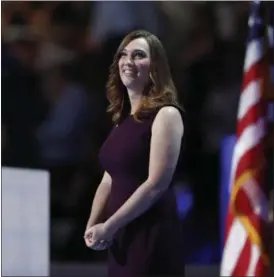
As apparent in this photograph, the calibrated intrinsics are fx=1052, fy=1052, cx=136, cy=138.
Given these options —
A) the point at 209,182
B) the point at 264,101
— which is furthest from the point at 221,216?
the point at 264,101

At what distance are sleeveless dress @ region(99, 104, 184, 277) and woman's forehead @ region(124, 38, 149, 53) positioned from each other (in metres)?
0.26

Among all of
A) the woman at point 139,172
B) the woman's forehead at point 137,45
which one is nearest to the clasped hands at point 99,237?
the woman at point 139,172

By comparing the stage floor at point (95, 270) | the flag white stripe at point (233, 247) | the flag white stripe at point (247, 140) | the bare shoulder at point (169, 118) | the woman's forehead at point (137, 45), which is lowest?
the stage floor at point (95, 270)

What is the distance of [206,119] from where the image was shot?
407 centimetres

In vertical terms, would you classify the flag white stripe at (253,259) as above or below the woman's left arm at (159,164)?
below

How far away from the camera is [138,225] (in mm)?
4074

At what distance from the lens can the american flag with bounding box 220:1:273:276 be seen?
4059mm

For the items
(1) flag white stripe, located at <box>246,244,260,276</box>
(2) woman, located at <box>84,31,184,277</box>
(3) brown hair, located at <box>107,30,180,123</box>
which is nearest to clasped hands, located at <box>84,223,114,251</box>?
(2) woman, located at <box>84,31,184,277</box>

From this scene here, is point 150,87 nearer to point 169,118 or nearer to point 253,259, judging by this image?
point 169,118

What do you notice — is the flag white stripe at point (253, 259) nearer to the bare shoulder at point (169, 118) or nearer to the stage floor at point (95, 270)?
the stage floor at point (95, 270)

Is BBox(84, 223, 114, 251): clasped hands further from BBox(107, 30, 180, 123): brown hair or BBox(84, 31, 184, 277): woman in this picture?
BBox(107, 30, 180, 123): brown hair

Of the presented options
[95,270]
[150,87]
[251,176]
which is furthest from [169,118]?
[95,270]

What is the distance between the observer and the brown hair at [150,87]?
4.07 meters

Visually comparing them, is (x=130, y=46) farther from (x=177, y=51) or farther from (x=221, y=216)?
(x=221, y=216)
